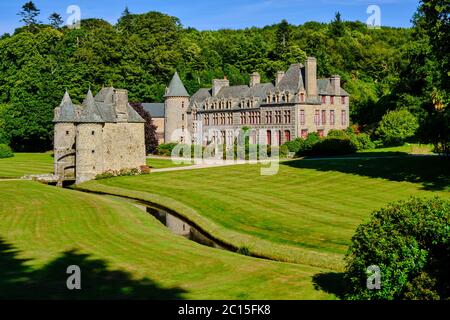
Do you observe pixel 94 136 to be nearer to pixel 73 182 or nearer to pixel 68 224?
pixel 73 182

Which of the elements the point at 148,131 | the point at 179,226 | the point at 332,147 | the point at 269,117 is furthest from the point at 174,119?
the point at 179,226

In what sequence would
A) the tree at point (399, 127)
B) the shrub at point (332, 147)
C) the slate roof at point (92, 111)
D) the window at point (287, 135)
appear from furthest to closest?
the window at point (287, 135) < the tree at point (399, 127) < the shrub at point (332, 147) < the slate roof at point (92, 111)

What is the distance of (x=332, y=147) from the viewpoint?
57.9 m

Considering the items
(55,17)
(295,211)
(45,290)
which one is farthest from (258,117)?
(55,17)

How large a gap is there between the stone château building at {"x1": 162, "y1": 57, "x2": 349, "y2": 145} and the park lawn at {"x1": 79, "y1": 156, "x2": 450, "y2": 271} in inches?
694

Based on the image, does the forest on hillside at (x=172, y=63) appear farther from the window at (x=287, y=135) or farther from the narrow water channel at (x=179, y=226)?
the narrow water channel at (x=179, y=226)

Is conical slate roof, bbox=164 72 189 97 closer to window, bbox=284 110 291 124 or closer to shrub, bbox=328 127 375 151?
window, bbox=284 110 291 124

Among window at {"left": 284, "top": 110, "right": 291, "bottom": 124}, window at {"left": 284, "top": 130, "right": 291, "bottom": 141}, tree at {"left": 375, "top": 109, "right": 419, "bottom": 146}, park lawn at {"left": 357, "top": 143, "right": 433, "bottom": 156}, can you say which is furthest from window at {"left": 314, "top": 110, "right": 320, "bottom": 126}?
park lawn at {"left": 357, "top": 143, "right": 433, "bottom": 156}

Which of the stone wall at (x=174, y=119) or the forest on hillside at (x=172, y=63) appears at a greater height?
the forest on hillside at (x=172, y=63)

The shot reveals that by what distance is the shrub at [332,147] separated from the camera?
190 ft

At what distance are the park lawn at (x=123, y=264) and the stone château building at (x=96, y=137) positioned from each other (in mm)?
19234

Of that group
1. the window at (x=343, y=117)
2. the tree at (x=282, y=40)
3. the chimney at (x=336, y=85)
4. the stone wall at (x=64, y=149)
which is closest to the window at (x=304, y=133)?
the window at (x=343, y=117)

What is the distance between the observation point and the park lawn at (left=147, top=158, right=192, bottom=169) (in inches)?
2294

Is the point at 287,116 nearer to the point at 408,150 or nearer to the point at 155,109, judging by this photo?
the point at 408,150
